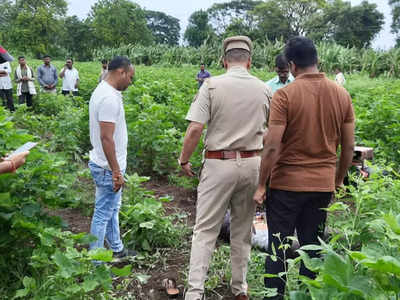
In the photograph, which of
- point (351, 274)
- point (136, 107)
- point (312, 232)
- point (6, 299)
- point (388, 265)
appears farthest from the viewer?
point (136, 107)

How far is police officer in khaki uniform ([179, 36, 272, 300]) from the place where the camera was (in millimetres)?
3281

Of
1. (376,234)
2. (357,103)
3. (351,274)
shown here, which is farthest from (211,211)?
(357,103)

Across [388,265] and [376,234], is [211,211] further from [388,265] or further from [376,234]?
[388,265]

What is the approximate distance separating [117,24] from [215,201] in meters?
70.0

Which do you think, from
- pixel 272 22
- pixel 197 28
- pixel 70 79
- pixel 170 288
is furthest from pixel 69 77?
pixel 197 28

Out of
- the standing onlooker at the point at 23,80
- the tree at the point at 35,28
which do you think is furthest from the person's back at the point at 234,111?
the tree at the point at 35,28

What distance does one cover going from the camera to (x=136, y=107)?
7.38 meters

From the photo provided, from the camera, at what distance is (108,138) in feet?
11.8

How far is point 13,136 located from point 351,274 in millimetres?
2637

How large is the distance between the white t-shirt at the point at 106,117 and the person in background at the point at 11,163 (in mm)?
949

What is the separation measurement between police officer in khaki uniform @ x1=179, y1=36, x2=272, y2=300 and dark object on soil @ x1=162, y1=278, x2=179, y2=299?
0.38m

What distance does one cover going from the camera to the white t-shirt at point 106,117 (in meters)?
3.62

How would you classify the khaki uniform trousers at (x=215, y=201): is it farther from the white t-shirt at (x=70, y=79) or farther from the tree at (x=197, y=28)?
the tree at (x=197, y=28)

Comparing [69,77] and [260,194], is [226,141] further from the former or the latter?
[69,77]
